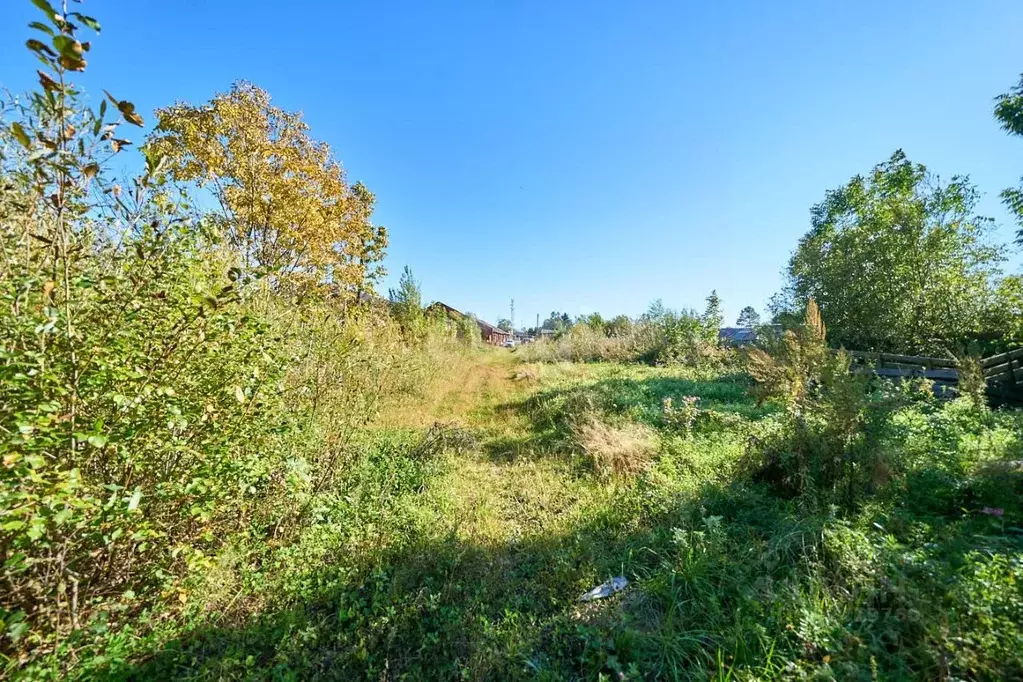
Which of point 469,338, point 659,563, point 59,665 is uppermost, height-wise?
point 469,338

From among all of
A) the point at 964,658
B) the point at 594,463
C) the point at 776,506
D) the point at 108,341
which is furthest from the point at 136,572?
the point at 776,506

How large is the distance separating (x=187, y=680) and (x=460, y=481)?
269cm

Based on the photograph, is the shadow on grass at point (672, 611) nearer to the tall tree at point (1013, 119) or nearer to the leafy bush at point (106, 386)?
the leafy bush at point (106, 386)

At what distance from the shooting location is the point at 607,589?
253 cm

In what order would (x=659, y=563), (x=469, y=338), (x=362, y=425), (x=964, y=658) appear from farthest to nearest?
(x=469, y=338) → (x=362, y=425) → (x=659, y=563) → (x=964, y=658)

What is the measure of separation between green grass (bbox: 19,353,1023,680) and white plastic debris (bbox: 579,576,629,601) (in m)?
0.07

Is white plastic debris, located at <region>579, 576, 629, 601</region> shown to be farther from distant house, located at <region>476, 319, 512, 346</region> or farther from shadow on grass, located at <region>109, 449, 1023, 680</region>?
distant house, located at <region>476, 319, 512, 346</region>

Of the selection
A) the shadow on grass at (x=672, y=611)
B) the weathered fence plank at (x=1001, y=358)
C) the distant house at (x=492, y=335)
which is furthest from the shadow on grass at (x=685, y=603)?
the distant house at (x=492, y=335)

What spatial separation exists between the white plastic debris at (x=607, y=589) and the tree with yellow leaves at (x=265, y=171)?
24.8 feet

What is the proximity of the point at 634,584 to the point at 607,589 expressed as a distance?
0.20 metres

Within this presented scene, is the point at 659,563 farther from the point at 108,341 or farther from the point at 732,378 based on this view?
the point at 732,378

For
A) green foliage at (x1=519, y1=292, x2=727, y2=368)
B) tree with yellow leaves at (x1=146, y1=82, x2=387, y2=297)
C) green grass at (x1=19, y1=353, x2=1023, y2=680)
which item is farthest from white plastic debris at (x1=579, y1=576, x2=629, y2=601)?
green foliage at (x1=519, y1=292, x2=727, y2=368)

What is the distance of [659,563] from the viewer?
2.69m

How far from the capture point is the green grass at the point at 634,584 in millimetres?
1811
